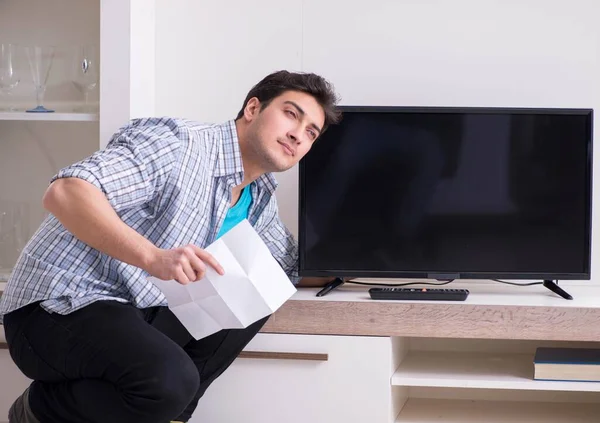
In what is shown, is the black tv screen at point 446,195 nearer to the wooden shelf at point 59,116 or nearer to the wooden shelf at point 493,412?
the wooden shelf at point 493,412

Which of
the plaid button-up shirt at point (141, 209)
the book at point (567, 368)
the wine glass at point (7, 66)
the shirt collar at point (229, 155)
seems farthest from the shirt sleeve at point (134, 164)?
the book at point (567, 368)

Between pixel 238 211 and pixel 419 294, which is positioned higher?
pixel 238 211

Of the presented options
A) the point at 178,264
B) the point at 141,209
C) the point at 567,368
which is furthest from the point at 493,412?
the point at 178,264

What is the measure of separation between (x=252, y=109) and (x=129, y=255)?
2.08ft

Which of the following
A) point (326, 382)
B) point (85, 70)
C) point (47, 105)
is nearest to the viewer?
point (326, 382)

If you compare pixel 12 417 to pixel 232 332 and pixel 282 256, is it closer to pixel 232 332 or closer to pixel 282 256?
pixel 232 332

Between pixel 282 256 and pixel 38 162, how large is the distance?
0.99 meters

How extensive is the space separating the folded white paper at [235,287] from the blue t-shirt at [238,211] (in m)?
0.35

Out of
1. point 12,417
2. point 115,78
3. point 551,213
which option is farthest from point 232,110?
point 12,417

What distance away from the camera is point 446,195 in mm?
2422

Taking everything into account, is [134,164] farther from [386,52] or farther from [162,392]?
[386,52]

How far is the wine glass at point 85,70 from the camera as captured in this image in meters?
2.66

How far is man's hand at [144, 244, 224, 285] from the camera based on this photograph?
148cm

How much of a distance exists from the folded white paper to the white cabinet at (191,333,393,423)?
1.70ft
